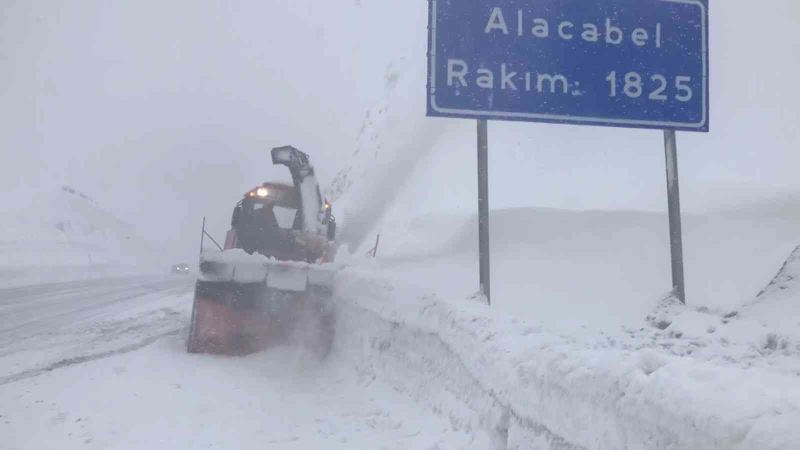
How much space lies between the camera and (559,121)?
749 centimetres

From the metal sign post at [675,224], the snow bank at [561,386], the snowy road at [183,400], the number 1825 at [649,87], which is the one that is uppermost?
Result: the number 1825 at [649,87]

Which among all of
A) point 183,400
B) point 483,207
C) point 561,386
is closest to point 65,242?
point 183,400

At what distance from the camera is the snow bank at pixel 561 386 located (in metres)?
2.81

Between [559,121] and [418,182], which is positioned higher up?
[418,182]

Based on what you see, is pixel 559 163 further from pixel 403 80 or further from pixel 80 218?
pixel 80 218

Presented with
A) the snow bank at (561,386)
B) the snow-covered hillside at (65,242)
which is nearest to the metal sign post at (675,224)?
the snow bank at (561,386)

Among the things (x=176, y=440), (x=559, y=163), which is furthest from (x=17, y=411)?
(x=559, y=163)

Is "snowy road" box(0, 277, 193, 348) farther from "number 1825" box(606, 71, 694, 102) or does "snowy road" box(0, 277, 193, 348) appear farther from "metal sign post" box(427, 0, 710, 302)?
"number 1825" box(606, 71, 694, 102)

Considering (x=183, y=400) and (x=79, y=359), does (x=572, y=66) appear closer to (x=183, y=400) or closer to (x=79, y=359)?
(x=183, y=400)

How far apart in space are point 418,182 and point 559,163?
732cm

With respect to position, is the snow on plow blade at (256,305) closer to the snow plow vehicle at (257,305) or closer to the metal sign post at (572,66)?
the snow plow vehicle at (257,305)

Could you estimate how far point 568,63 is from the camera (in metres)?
7.53

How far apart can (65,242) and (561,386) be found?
4717 cm

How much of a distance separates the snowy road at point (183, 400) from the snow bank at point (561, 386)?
14.2 inches
